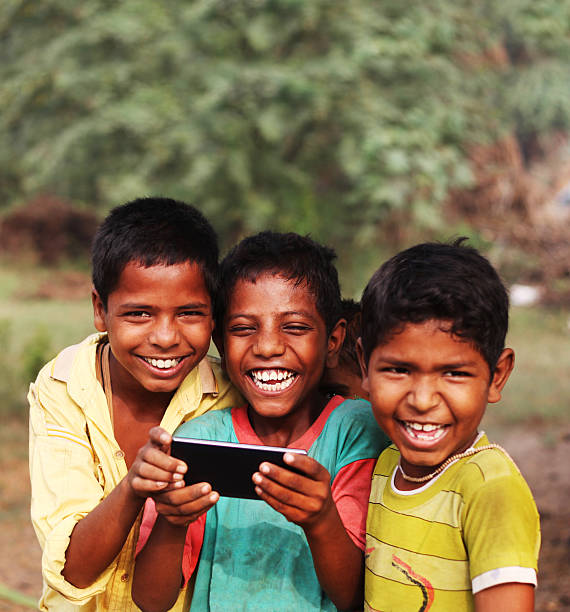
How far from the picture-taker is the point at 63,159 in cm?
977

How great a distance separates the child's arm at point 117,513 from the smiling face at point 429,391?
0.46m

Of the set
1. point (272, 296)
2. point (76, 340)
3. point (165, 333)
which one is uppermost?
point (76, 340)

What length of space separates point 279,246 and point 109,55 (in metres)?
8.22

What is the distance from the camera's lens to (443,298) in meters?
1.61

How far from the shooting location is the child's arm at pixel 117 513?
1565mm

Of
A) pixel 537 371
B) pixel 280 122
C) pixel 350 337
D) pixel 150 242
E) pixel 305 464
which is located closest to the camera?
pixel 305 464

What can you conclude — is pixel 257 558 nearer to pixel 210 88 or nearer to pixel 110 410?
pixel 110 410

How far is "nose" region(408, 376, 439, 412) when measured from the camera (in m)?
1.59

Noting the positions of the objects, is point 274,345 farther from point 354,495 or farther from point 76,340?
point 76,340

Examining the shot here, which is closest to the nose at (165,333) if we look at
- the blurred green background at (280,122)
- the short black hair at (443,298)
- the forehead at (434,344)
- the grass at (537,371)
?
the short black hair at (443,298)

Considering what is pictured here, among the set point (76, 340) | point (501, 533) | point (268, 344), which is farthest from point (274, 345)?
point (76, 340)

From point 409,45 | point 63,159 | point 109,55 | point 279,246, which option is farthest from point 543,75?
point 279,246

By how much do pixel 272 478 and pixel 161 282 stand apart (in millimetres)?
649

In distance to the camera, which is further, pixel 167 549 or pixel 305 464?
pixel 167 549
